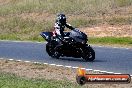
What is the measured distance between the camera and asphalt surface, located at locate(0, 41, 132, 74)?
58.2 feet

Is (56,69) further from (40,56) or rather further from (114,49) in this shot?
(114,49)

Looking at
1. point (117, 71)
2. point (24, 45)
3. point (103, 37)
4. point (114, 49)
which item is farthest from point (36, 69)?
point (103, 37)

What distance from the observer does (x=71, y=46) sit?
19719 millimetres

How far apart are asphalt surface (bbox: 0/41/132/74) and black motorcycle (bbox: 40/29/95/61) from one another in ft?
0.84

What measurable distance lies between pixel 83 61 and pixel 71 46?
0.78m

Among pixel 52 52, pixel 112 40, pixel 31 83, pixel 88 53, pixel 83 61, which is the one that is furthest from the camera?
pixel 112 40

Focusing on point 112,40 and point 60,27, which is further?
point 112,40

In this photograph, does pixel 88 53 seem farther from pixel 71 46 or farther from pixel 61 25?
pixel 61 25

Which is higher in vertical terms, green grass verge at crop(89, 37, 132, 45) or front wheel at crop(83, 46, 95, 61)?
front wheel at crop(83, 46, 95, 61)

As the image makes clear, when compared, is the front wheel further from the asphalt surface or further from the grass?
the grass

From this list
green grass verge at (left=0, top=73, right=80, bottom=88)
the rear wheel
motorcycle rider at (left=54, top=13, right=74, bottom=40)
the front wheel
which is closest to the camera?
green grass verge at (left=0, top=73, right=80, bottom=88)

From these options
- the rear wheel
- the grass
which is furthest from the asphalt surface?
the grass

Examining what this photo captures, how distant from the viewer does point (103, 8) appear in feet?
130

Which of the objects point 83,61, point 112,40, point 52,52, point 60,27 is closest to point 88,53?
point 83,61
